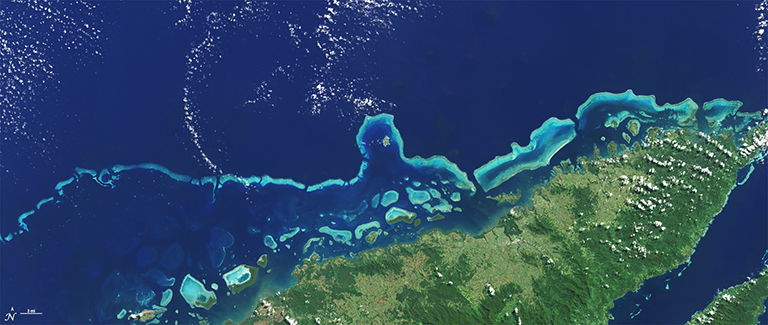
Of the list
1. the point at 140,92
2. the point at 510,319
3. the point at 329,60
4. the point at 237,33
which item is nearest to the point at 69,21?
the point at 140,92

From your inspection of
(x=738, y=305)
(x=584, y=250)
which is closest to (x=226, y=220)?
(x=584, y=250)

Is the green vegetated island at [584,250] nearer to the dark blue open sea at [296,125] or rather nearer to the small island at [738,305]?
the small island at [738,305]

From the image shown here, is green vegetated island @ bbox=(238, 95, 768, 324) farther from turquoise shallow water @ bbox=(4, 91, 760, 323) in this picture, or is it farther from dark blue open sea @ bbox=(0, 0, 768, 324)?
turquoise shallow water @ bbox=(4, 91, 760, 323)

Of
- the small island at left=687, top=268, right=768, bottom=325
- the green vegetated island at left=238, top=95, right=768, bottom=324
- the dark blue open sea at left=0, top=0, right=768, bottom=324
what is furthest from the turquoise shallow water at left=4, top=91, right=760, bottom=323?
the small island at left=687, top=268, right=768, bottom=325

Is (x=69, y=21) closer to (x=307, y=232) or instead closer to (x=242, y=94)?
(x=242, y=94)

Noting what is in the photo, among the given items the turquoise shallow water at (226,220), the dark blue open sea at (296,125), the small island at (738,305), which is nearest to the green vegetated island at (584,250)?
the small island at (738,305)
